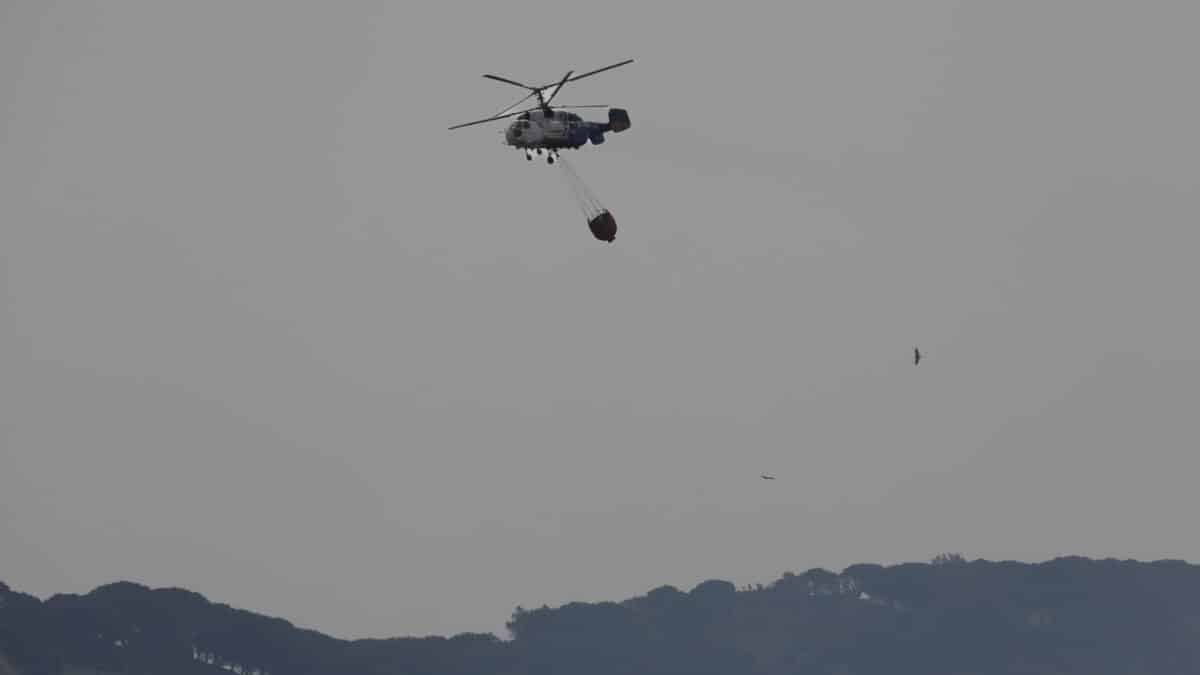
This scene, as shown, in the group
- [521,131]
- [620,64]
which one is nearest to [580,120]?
[521,131]

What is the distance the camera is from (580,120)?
170 m

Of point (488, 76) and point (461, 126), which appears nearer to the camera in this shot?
point (488, 76)

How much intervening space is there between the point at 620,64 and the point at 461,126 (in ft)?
53.6

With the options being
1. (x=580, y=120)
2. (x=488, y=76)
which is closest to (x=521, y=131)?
(x=580, y=120)

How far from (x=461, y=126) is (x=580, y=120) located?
38.0 ft

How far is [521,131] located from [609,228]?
12.9 metres

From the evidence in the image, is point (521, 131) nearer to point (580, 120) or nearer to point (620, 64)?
point (580, 120)

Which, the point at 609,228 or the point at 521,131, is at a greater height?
the point at 521,131

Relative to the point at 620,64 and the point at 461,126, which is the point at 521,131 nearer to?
the point at 461,126

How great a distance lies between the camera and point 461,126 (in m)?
164

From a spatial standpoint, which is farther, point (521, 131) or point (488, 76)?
point (521, 131)

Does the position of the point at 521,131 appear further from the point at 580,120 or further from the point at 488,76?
the point at 488,76

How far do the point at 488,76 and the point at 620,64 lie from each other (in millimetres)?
9623

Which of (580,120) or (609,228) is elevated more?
(580,120)
